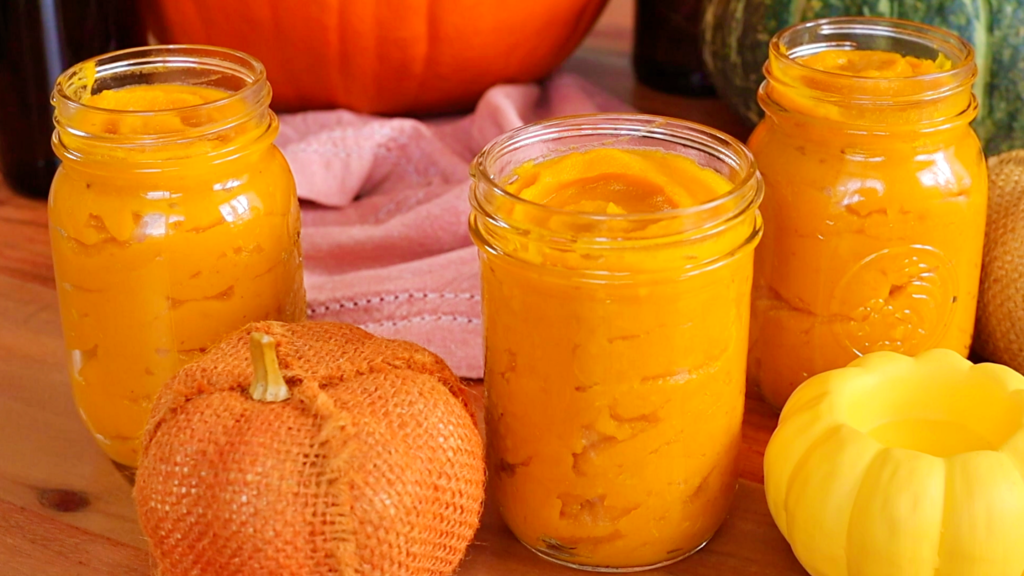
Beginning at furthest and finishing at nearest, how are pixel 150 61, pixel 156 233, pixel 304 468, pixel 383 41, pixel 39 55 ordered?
pixel 383 41
pixel 39 55
pixel 150 61
pixel 156 233
pixel 304 468

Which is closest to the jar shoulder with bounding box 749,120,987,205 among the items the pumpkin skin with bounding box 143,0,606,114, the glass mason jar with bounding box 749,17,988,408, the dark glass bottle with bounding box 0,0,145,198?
the glass mason jar with bounding box 749,17,988,408

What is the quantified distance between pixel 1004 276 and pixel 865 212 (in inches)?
6.5

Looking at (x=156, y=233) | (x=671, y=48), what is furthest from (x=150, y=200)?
(x=671, y=48)

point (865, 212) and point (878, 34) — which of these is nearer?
point (865, 212)

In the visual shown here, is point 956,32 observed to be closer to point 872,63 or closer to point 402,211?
point 872,63

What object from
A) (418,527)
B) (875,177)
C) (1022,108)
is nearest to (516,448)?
(418,527)

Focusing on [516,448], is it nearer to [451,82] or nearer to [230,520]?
[230,520]

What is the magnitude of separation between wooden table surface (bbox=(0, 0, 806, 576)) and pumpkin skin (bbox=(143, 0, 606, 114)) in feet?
1.23

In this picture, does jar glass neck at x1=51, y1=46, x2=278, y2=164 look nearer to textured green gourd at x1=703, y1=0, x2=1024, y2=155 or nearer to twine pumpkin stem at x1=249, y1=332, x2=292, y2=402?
twine pumpkin stem at x1=249, y1=332, x2=292, y2=402

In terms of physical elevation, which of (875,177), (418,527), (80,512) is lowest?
(80,512)

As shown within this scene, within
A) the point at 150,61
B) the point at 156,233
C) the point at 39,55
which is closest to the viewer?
the point at 156,233

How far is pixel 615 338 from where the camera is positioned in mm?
681

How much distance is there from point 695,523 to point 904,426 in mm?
162

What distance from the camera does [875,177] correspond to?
2.71ft
